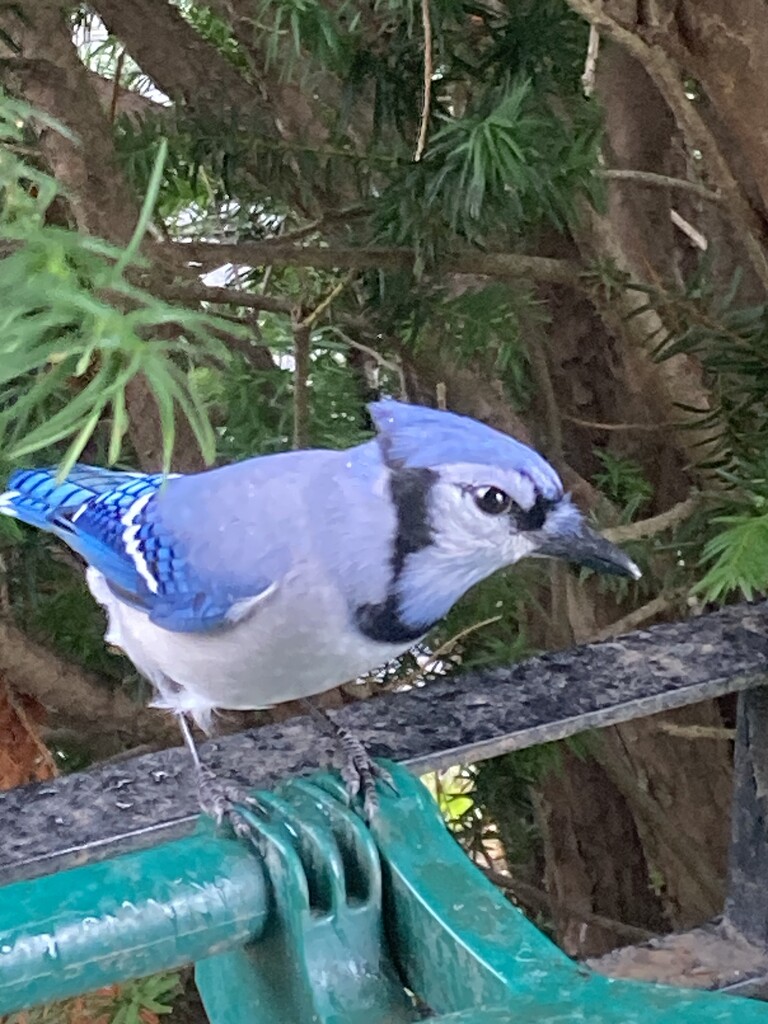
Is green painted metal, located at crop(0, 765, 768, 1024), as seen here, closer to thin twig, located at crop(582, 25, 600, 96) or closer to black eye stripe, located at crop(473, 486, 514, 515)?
black eye stripe, located at crop(473, 486, 514, 515)

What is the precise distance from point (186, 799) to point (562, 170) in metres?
0.30

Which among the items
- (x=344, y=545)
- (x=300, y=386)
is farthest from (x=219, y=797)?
(x=300, y=386)

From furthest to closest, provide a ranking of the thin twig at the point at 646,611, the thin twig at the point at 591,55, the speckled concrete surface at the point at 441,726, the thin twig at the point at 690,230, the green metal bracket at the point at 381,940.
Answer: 1. the thin twig at the point at 690,230
2. the thin twig at the point at 646,611
3. the thin twig at the point at 591,55
4. the speckled concrete surface at the point at 441,726
5. the green metal bracket at the point at 381,940

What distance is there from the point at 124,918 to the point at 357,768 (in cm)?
12

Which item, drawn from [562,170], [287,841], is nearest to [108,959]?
[287,841]

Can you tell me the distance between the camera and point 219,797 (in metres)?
0.37

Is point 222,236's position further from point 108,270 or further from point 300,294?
point 108,270

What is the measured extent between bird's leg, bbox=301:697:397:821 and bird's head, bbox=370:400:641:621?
6cm

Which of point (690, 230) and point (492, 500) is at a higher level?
point (690, 230)

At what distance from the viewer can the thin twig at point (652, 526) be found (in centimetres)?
56

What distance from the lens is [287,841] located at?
1.03ft

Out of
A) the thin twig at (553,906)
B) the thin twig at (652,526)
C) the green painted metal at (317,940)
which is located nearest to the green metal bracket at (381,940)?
the green painted metal at (317,940)

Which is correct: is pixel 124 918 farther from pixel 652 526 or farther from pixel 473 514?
pixel 652 526

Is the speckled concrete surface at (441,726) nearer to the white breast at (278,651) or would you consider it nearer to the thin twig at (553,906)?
the white breast at (278,651)
